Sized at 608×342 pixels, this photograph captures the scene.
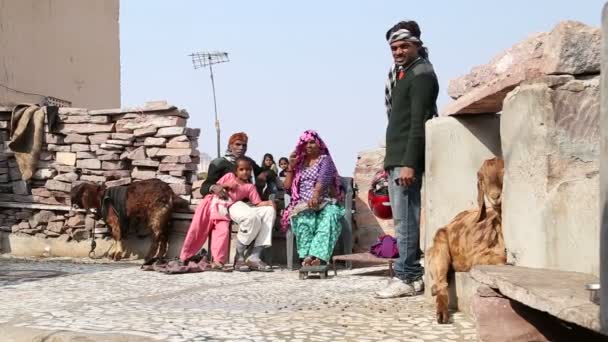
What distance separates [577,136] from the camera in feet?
11.4

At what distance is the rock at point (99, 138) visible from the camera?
1024 centimetres

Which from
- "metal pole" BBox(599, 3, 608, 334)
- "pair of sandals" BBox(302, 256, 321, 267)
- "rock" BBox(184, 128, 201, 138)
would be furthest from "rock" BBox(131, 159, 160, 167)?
"metal pole" BBox(599, 3, 608, 334)

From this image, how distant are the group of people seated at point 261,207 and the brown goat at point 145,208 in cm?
71

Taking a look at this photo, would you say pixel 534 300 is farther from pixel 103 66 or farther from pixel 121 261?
pixel 103 66

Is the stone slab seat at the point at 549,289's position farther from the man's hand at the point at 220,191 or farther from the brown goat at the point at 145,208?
the brown goat at the point at 145,208

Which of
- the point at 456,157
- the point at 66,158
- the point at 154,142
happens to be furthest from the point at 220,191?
the point at 456,157

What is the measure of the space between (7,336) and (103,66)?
49.1 feet

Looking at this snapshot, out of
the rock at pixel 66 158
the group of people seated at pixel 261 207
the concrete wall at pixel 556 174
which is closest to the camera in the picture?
the concrete wall at pixel 556 174

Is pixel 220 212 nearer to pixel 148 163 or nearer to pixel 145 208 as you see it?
pixel 145 208

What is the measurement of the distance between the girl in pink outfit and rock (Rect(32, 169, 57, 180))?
9.03 ft

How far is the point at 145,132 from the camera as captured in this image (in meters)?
10.0

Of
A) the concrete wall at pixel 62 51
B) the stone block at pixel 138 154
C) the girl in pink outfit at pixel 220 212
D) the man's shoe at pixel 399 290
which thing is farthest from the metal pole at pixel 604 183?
the concrete wall at pixel 62 51

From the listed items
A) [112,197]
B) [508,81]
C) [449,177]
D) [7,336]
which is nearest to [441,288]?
[449,177]

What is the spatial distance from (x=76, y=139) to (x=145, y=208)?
1715mm
